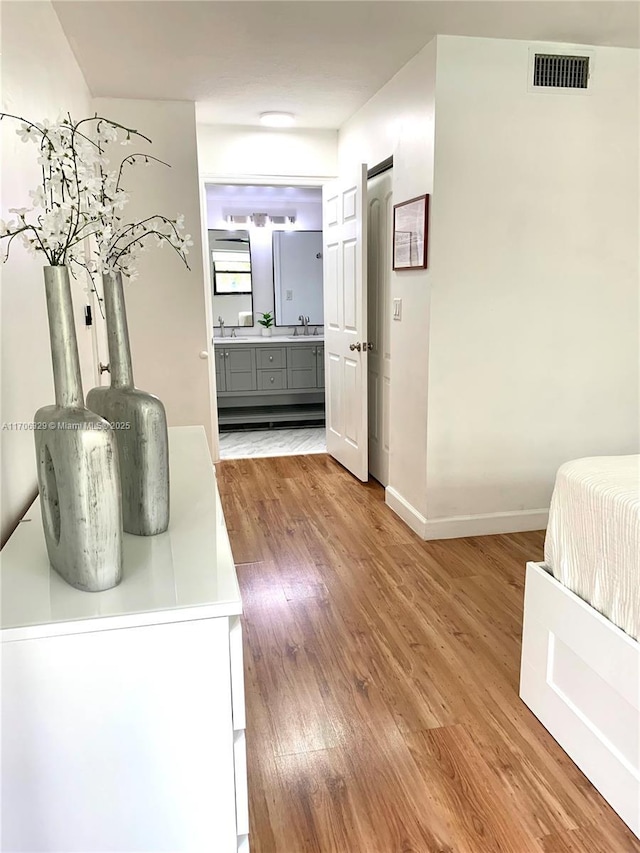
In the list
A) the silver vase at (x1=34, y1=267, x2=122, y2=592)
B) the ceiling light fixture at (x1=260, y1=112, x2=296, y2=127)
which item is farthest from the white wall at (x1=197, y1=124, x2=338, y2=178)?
the silver vase at (x1=34, y1=267, x2=122, y2=592)

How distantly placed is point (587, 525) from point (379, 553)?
1513mm

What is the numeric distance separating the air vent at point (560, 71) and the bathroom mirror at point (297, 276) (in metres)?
3.58

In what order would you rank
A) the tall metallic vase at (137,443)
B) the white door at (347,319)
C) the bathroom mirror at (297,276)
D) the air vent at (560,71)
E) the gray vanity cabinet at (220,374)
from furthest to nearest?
the bathroom mirror at (297,276) < the gray vanity cabinet at (220,374) < the white door at (347,319) < the air vent at (560,71) < the tall metallic vase at (137,443)

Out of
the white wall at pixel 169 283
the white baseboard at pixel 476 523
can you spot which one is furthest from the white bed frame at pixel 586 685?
the white wall at pixel 169 283

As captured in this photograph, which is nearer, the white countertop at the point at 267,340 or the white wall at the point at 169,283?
the white wall at the point at 169,283

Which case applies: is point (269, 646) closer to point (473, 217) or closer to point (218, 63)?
point (473, 217)

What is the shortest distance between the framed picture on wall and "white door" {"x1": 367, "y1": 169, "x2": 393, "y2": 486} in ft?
1.05

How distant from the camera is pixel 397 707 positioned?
1.86 meters

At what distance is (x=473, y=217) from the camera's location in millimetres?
2861

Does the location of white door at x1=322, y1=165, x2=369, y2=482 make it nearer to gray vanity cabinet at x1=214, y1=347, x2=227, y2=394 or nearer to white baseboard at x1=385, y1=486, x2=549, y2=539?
white baseboard at x1=385, y1=486, x2=549, y2=539

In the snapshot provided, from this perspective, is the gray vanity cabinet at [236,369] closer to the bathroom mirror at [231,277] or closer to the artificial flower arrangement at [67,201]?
the bathroom mirror at [231,277]

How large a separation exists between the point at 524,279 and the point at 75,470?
255 cm

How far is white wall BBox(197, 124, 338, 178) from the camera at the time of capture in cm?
408

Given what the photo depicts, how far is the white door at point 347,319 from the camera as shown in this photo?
3781mm
